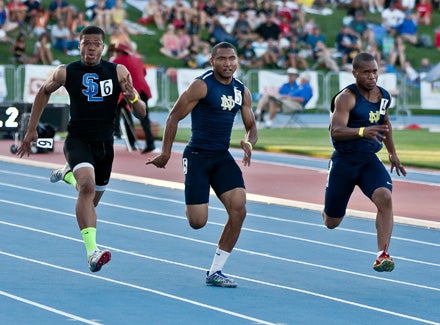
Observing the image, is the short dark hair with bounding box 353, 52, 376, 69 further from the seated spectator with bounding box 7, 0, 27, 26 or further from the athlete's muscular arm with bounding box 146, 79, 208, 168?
the seated spectator with bounding box 7, 0, 27, 26

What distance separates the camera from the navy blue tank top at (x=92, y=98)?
1038 cm

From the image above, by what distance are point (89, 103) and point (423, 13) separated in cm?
3384

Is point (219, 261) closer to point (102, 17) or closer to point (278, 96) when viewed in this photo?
point (278, 96)

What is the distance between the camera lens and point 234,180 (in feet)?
33.0

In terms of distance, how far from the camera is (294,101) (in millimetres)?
31312

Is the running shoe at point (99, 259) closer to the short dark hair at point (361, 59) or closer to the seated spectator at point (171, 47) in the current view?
the short dark hair at point (361, 59)

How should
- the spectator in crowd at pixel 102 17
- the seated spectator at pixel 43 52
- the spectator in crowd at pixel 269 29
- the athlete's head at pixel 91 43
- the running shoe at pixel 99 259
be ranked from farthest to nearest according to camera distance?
the spectator in crowd at pixel 269 29, the spectator in crowd at pixel 102 17, the seated spectator at pixel 43 52, the athlete's head at pixel 91 43, the running shoe at pixel 99 259

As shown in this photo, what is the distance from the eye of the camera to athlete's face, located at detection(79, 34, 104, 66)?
403 inches

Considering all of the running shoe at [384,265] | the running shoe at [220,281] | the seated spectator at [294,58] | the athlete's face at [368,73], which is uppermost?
the seated spectator at [294,58]

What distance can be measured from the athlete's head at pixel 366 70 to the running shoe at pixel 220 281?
6.24 feet

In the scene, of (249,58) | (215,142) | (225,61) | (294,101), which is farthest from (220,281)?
(249,58)

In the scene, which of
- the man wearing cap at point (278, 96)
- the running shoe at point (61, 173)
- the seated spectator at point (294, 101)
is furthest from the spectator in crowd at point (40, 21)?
the running shoe at point (61, 173)

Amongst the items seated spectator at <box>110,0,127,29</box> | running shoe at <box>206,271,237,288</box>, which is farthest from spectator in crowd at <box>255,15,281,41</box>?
running shoe at <box>206,271,237,288</box>

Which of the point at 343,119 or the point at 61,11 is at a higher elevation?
the point at 61,11
